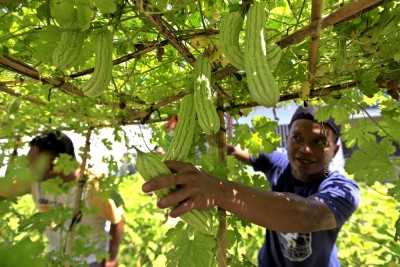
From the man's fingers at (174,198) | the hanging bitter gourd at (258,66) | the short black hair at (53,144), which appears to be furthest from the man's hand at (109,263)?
the hanging bitter gourd at (258,66)

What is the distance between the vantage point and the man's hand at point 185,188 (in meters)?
1.11

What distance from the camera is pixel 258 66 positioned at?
0.92 meters

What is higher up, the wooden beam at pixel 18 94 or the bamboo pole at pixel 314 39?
the wooden beam at pixel 18 94

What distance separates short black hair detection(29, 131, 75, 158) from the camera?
142 inches

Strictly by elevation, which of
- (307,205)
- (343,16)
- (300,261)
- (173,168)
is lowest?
(300,261)

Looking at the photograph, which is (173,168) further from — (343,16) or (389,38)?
(389,38)

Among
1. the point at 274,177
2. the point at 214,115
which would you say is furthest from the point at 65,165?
the point at 214,115

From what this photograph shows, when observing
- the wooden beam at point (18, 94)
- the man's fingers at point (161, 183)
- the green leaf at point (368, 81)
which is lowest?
the man's fingers at point (161, 183)

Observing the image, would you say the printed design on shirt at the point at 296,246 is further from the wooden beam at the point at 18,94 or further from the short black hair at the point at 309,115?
the wooden beam at the point at 18,94

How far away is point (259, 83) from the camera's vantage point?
0.88 meters

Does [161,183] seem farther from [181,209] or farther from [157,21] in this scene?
[157,21]

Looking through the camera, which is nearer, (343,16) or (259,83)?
(259,83)

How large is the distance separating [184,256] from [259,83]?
103cm

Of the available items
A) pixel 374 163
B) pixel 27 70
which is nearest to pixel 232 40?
pixel 27 70
